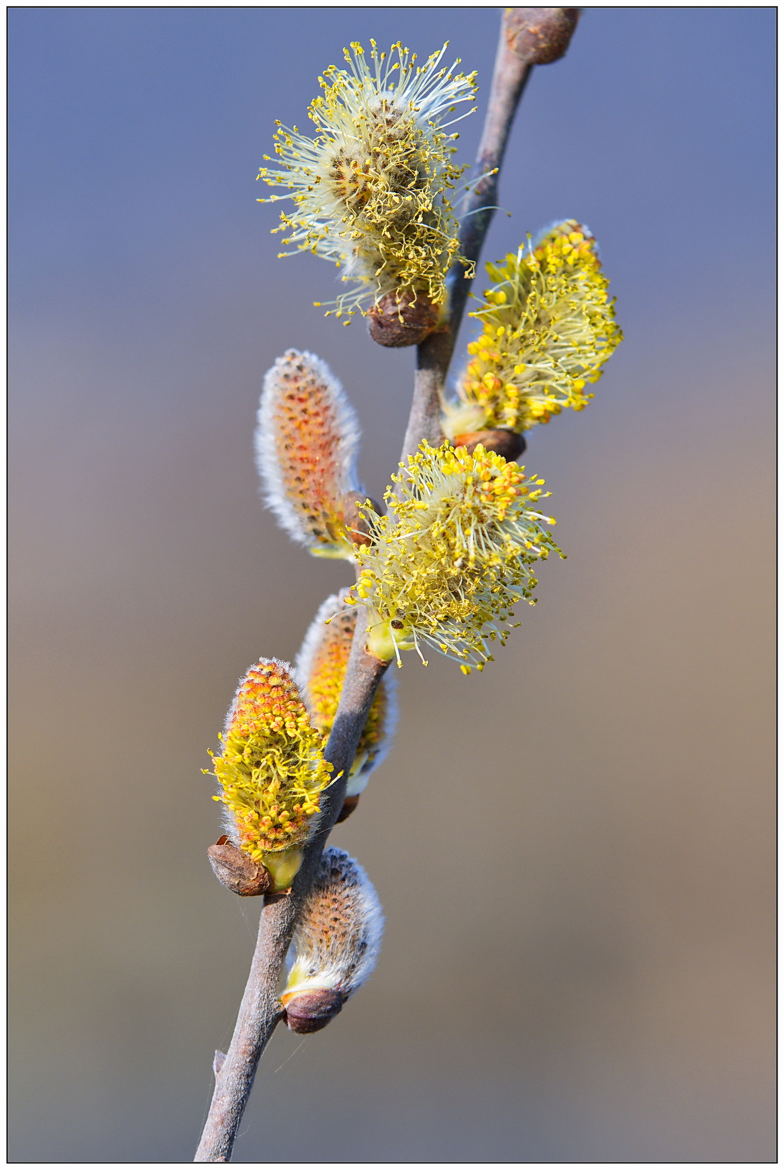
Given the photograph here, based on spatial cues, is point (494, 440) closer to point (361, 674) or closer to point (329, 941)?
point (361, 674)

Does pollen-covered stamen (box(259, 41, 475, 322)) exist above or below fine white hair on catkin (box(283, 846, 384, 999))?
above

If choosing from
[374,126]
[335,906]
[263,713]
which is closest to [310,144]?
[374,126]

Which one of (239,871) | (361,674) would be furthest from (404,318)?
(239,871)

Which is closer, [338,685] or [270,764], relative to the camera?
[270,764]

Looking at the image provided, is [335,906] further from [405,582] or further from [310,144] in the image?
[310,144]

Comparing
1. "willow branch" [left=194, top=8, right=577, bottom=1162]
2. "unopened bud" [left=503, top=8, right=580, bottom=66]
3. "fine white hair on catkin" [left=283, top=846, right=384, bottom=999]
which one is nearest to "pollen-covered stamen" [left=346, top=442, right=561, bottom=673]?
"willow branch" [left=194, top=8, right=577, bottom=1162]

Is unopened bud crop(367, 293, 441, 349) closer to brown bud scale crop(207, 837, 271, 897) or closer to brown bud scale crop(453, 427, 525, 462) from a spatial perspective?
brown bud scale crop(453, 427, 525, 462)
